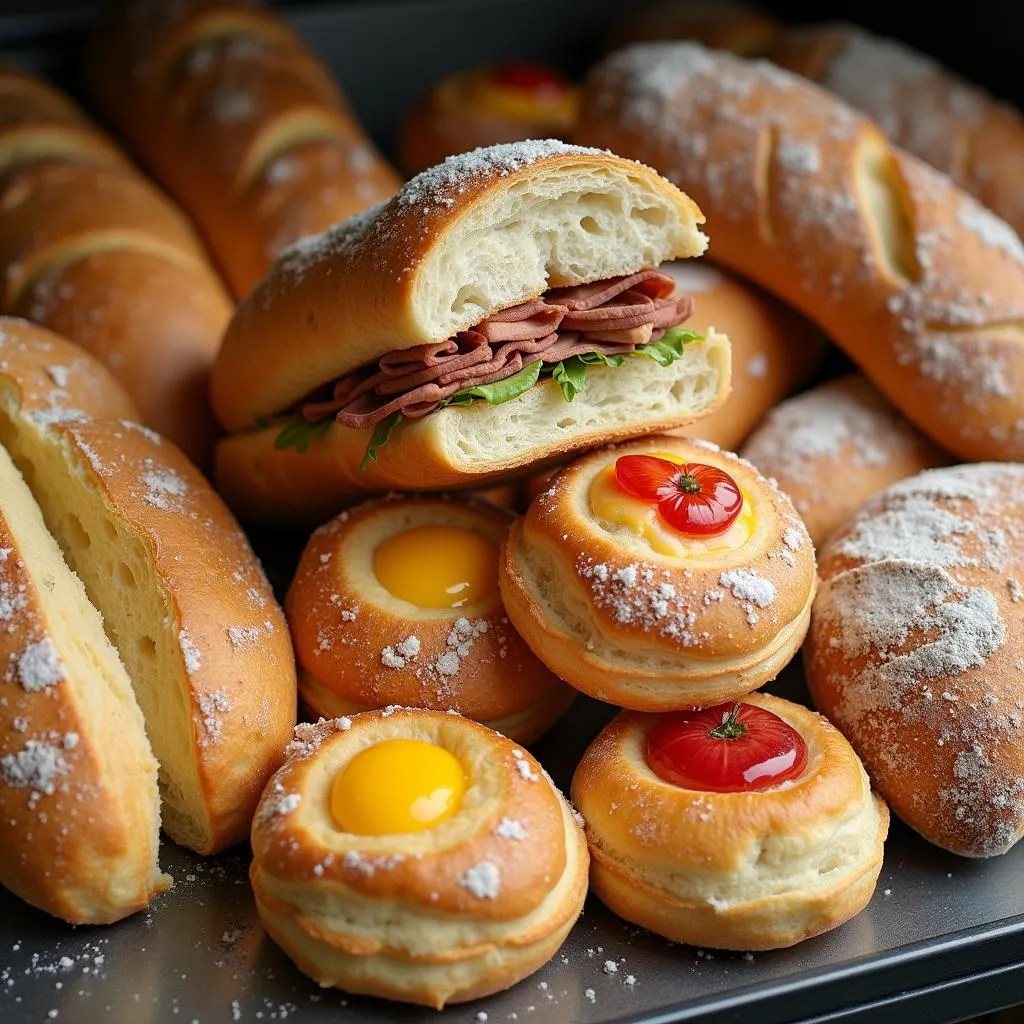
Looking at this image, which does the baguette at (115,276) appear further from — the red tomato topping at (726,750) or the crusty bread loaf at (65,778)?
the red tomato topping at (726,750)

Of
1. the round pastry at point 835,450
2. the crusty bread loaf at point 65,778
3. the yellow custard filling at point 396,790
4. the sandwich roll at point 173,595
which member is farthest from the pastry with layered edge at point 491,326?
the crusty bread loaf at point 65,778

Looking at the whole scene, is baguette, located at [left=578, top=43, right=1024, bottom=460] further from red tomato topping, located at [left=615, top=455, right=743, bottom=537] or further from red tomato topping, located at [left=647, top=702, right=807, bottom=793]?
red tomato topping, located at [left=647, top=702, right=807, bottom=793]

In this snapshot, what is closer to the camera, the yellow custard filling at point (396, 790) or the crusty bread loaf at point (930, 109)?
the yellow custard filling at point (396, 790)

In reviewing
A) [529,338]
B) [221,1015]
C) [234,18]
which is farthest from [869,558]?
[234,18]

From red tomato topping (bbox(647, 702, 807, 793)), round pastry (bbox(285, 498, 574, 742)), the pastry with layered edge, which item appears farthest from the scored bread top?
red tomato topping (bbox(647, 702, 807, 793))

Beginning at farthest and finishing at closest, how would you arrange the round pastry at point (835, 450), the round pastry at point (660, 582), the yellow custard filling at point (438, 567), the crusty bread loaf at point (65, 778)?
the round pastry at point (835, 450), the yellow custard filling at point (438, 567), the round pastry at point (660, 582), the crusty bread loaf at point (65, 778)

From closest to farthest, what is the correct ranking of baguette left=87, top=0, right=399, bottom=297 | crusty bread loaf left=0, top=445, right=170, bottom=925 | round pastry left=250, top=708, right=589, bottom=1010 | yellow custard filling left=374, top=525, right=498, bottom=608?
round pastry left=250, top=708, right=589, bottom=1010 < crusty bread loaf left=0, top=445, right=170, bottom=925 < yellow custard filling left=374, top=525, right=498, bottom=608 < baguette left=87, top=0, right=399, bottom=297

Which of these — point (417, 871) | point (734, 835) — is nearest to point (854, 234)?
point (734, 835)
